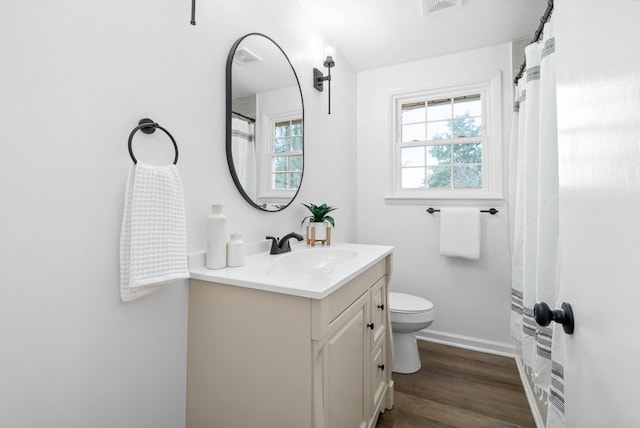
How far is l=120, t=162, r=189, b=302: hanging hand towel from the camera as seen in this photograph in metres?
0.88

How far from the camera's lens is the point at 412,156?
2746mm

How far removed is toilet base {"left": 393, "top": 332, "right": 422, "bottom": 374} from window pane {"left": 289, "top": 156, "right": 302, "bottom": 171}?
135cm

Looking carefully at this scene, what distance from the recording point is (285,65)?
5.78 ft

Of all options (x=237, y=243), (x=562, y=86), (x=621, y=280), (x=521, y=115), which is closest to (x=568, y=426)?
(x=621, y=280)

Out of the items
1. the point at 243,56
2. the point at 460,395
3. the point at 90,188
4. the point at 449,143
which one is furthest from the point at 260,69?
the point at 460,395

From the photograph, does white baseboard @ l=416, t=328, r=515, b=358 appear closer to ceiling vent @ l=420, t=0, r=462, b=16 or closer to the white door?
the white door

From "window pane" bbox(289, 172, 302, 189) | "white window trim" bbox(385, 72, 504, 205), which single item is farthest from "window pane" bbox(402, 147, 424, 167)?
"window pane" bbox(289, 172, 302, 189)

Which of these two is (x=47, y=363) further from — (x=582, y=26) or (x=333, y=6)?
(x=333, y=6)

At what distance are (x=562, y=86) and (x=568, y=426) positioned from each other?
759 mm

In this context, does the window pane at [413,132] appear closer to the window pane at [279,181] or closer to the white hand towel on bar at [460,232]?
the white hand towel on bar at [460,232]

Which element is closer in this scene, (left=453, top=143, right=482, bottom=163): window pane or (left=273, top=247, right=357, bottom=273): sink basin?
(left=273, top=247, right=357, bottom=273): sink basin

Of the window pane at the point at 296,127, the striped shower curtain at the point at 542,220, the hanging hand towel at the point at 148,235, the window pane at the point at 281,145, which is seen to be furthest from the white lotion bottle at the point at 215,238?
the striped shower curtain at the point at 542,220

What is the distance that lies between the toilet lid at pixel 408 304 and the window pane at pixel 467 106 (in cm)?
161

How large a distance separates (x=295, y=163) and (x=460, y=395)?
175 cm
